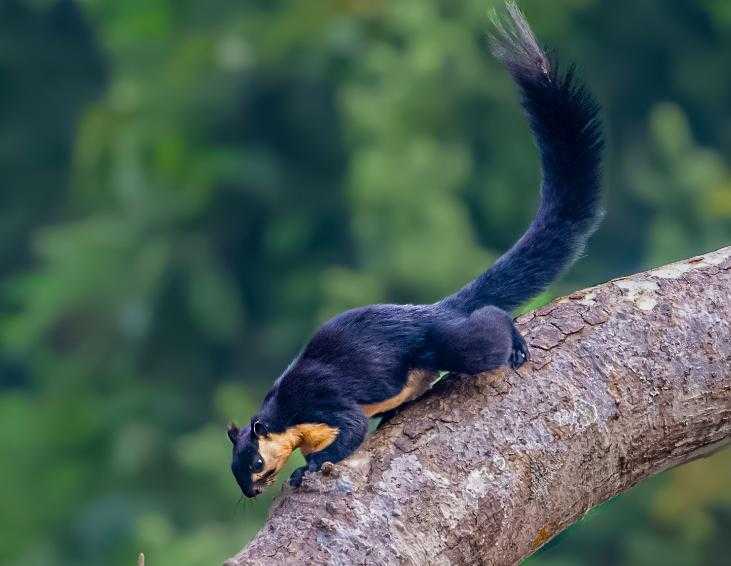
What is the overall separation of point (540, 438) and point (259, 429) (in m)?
0.41

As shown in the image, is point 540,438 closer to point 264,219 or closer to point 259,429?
point 259,429

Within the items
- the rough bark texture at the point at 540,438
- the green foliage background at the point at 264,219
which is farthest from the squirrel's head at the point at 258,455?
the green foliage background at the point at 264,219

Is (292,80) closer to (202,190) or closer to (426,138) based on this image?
(202,190)

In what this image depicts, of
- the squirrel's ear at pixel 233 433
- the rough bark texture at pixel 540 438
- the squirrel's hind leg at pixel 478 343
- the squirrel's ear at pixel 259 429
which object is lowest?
the rough bark texture at pixel 540 438

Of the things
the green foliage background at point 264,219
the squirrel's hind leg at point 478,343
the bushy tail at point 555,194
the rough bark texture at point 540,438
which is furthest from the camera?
the green foliage background at point 264,219

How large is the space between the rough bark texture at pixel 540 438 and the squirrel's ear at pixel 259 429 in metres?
0.20

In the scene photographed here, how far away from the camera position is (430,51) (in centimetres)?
647

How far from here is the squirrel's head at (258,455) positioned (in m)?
1.93

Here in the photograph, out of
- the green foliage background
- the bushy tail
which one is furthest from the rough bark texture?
the green foliage background

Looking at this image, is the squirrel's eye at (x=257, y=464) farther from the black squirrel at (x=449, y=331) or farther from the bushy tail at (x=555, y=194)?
the bushy tail at (x=555, y=194)

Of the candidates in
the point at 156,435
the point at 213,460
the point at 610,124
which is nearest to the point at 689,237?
the point at 610,124

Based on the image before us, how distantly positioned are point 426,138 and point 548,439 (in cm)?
499

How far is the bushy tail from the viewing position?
2.10 meters

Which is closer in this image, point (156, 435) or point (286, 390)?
point (286, 390)
